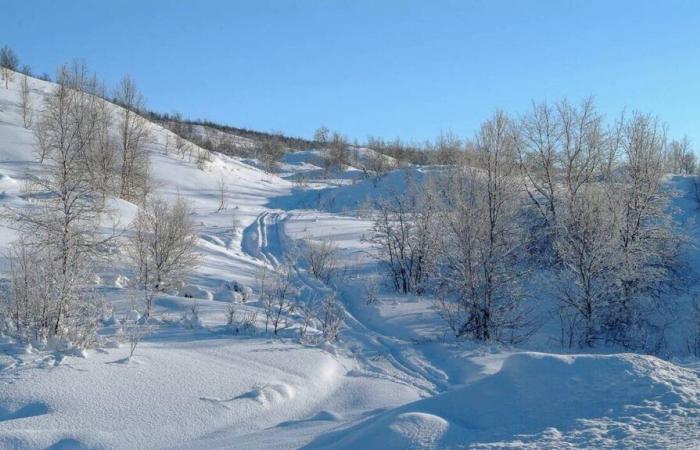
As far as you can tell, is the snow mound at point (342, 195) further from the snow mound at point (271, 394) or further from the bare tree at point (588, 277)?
the snow mound at point (271, 394)

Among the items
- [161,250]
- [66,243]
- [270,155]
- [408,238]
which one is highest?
[270,155]

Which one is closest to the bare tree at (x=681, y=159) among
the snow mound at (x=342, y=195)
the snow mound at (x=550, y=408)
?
the snow mound at (x=342, y=195)

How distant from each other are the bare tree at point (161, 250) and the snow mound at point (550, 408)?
8844mm

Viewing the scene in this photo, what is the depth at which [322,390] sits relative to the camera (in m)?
8.11

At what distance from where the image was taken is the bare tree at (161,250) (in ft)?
43.2

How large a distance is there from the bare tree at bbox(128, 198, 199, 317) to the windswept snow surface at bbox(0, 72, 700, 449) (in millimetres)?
564

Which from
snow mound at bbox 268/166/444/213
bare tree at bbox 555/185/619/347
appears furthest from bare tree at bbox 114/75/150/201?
bare tree at bbox 555/185/619/347

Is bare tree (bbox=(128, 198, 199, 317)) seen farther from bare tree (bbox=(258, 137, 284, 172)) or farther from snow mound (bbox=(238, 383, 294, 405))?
bare tree (bbox=(258, 137, 284, 172))

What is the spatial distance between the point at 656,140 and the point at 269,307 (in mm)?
17095

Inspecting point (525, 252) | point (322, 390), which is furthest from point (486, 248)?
point (322, 390)

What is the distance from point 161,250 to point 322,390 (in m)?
7.12

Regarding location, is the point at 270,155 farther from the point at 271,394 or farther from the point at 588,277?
→ the point at 271,394

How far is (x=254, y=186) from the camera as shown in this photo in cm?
4662

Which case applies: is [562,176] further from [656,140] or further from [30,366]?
[30,366]
